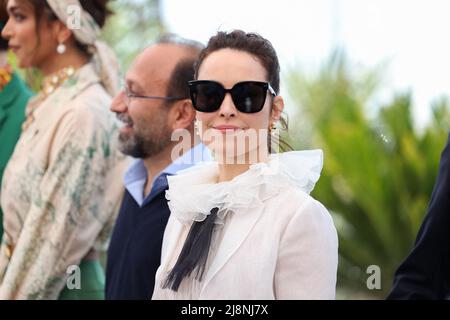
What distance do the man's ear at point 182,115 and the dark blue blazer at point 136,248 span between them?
0.23m

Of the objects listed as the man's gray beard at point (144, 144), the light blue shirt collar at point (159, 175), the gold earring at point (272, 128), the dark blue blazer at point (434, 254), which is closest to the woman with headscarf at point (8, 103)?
the light blue shirt collar at point (159, 175)

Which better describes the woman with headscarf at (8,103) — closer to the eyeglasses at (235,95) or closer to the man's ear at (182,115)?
the man's ear at (182,115)

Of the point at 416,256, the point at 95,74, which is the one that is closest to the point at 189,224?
the point at 416,256

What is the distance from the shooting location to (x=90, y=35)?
13.5 feet

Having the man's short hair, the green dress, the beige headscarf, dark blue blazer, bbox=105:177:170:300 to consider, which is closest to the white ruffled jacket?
dark blue blazer, bbox=105:177:170:300

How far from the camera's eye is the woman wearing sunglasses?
2.35 metres

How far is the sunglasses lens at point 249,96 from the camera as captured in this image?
8.07ft

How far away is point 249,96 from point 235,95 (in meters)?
0.04

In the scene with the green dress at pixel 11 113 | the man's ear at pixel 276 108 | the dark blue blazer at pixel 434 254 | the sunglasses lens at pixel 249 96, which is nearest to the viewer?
the sunglasses lens at pixel 249 96

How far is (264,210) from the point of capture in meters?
2.44

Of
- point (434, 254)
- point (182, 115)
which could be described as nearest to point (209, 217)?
point (434, 254)

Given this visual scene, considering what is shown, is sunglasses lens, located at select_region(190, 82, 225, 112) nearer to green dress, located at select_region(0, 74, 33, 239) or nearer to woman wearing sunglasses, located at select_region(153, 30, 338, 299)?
woman wearing sunglasses, located at select_region(153, 30, 338, 299)

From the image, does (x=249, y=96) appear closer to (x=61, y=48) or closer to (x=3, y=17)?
(x=61, y=48)

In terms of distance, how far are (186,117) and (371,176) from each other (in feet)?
16.1
